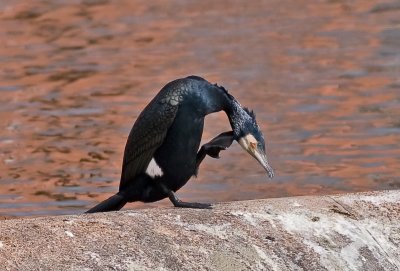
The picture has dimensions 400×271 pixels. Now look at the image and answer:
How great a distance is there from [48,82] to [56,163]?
99.1 inches

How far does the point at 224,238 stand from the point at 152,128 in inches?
34.3

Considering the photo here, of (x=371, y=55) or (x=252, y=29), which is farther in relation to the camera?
(x=252, y=29)

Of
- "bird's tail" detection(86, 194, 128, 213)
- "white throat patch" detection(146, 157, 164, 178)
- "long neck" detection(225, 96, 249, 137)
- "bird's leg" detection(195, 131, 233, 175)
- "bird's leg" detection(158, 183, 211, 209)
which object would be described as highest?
"long neck" detection(225, 96, 249, 137)

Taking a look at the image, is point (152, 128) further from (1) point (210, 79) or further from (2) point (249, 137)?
(1) point (210, 79)

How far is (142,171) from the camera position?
579 cm

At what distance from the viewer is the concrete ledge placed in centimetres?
461

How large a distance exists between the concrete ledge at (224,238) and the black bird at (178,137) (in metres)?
0.35

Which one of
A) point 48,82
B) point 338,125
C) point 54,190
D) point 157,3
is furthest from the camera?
point 157,3

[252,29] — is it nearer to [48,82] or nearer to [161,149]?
[48,82]

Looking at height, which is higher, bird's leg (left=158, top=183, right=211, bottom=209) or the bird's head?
the bird's head

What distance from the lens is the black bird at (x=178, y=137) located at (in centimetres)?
559

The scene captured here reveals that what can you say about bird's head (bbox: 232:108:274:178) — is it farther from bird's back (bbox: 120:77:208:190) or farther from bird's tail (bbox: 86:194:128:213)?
bird's tail (bbox: 86:194:128:213)

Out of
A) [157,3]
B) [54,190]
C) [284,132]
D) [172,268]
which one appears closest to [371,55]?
[284,132]

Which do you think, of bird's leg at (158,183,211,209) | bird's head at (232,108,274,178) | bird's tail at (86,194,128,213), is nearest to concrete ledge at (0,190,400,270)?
bird's leg at (158,183,211,209)
